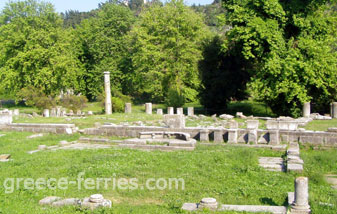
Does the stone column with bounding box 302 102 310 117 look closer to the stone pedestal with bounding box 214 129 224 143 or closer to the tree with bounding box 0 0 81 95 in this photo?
Answer: the stone pedestal with bounding box 214 129 224 143


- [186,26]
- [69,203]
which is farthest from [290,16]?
[69,203]

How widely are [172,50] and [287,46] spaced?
14109 millimetres

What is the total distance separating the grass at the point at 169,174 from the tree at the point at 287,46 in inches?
483

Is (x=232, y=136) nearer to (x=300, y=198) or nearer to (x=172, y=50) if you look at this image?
(x=300, y=198)

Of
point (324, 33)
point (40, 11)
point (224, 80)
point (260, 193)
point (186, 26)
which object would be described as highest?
point (40, 11)

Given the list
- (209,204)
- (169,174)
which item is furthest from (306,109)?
(209,204)

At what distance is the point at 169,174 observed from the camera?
11258mm

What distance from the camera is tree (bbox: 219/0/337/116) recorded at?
2617cm

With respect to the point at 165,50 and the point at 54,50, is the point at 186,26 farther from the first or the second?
the point at 54,50

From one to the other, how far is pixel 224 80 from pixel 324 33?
824cm

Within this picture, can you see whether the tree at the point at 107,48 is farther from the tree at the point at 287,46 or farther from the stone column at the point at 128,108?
the tree at the point at 287,46

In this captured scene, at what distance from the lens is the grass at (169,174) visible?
29.5ft

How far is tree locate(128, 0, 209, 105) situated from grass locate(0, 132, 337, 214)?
2369 cm

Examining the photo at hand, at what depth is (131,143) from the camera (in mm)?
16516
